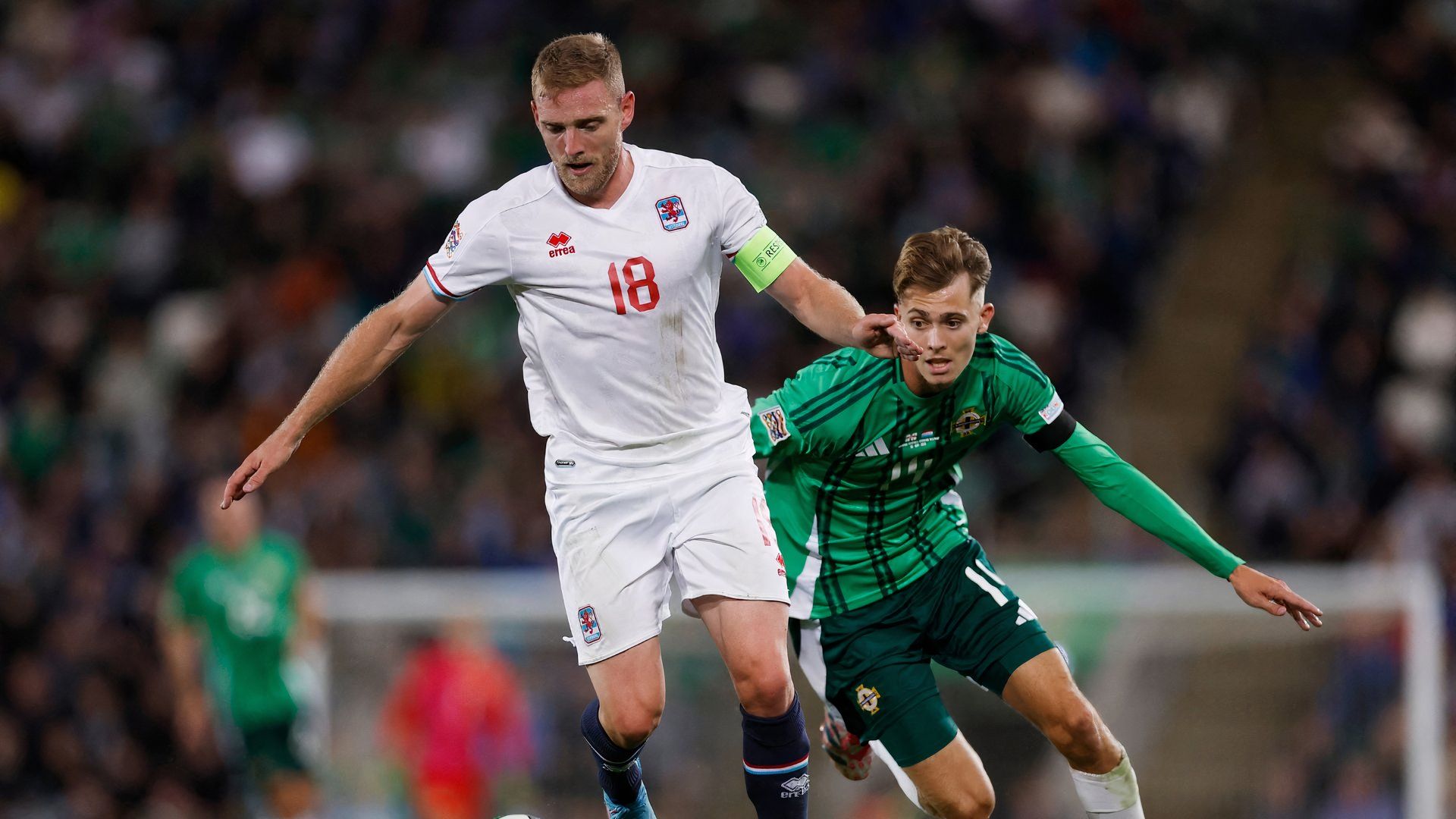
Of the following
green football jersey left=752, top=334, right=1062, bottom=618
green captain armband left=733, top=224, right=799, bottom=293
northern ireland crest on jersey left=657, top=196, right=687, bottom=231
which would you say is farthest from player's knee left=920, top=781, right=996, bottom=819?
northern ireland crest on jersey left=657, top=196, right=687, bottom=231

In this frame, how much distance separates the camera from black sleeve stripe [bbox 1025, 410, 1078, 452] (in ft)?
17.2

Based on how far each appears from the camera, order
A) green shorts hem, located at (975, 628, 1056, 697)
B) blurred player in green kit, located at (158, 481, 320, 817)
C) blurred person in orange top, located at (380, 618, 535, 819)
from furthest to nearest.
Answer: blurred person in orange top, located at (380, 618, 535, 819) < blurred player in green kit, located at (158, 481, 320, 817) < green shorts hem, located at (975, 628, 1056, 697)

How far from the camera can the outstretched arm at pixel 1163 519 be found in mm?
4953

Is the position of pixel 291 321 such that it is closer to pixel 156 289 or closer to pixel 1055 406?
pixel 156 289

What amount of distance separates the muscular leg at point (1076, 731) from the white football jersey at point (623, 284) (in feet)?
3.94

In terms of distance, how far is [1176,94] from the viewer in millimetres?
13438

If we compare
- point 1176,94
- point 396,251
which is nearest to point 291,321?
point 396,251

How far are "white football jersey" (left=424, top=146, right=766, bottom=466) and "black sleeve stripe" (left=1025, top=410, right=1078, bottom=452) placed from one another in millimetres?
1036

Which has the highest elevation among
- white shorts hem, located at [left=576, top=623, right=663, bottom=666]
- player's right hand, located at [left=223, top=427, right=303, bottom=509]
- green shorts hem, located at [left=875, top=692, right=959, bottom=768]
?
player's right hand, located at [left=223, top=427, right=303, bottom=509]

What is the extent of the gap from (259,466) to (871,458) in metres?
1.84

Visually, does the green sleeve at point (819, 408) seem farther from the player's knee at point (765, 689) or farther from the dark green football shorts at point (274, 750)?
the dark green football shorts at point (274, 750)

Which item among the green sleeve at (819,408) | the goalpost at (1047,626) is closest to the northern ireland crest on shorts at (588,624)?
the green sleeve at (819,408)

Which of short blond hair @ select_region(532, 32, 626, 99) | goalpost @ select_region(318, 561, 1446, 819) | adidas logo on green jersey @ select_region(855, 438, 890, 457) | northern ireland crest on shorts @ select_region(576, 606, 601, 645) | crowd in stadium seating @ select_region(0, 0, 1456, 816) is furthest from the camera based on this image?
crowd in stadium seating @ select_region(0, 0, 1456, 816)

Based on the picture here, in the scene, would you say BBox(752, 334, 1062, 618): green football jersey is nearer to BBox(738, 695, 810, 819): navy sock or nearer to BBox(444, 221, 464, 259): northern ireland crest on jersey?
BBox(738, 695, 810, 819): navy sock
